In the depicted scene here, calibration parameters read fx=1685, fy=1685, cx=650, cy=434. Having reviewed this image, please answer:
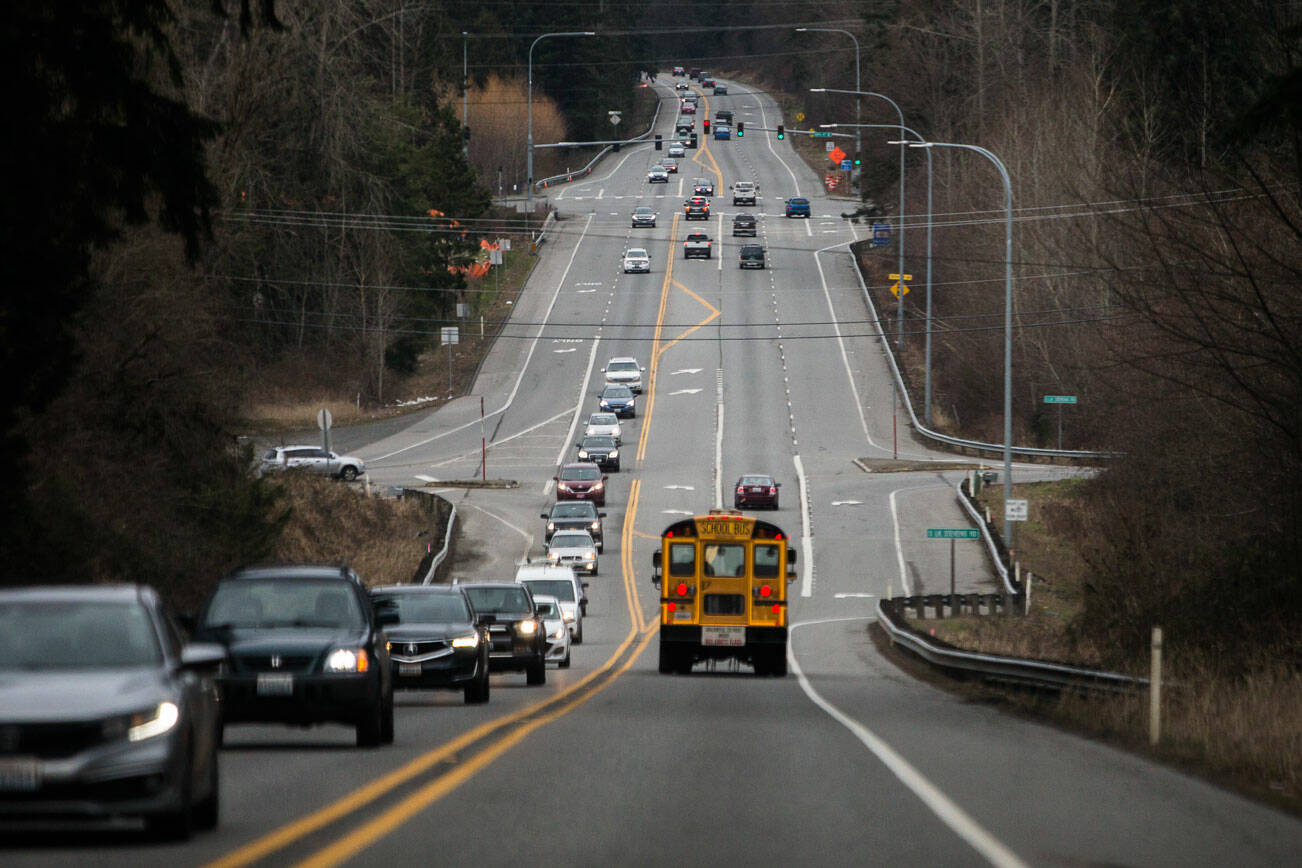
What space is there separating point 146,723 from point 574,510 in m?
40.9

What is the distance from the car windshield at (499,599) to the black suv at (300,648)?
1046 cm

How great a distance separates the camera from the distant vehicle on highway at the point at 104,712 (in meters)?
8.37

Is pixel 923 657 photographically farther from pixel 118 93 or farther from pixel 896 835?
pixel 896 835

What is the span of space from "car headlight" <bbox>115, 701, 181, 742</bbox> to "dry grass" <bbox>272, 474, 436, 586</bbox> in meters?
32.6

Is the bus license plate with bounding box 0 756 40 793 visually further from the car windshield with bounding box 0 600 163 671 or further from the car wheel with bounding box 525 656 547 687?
the car wheel with bounding box 525 656 547 687

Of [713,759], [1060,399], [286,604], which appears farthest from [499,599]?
[1060,399]

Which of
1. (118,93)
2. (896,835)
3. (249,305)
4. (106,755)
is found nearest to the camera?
(106,755)

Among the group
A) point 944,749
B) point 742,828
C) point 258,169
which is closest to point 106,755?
point 742,828

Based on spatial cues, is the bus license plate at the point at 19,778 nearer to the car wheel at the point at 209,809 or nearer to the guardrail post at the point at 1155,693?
the car wheel at the point at 209,809

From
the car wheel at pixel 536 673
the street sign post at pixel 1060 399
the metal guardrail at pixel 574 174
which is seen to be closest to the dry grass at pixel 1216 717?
the car wheel at pixel 536 673

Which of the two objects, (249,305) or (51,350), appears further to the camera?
(249,305)

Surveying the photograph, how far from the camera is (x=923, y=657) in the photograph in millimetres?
29406

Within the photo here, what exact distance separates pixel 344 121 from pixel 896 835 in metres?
48.8

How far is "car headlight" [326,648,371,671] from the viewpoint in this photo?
14117 mm
